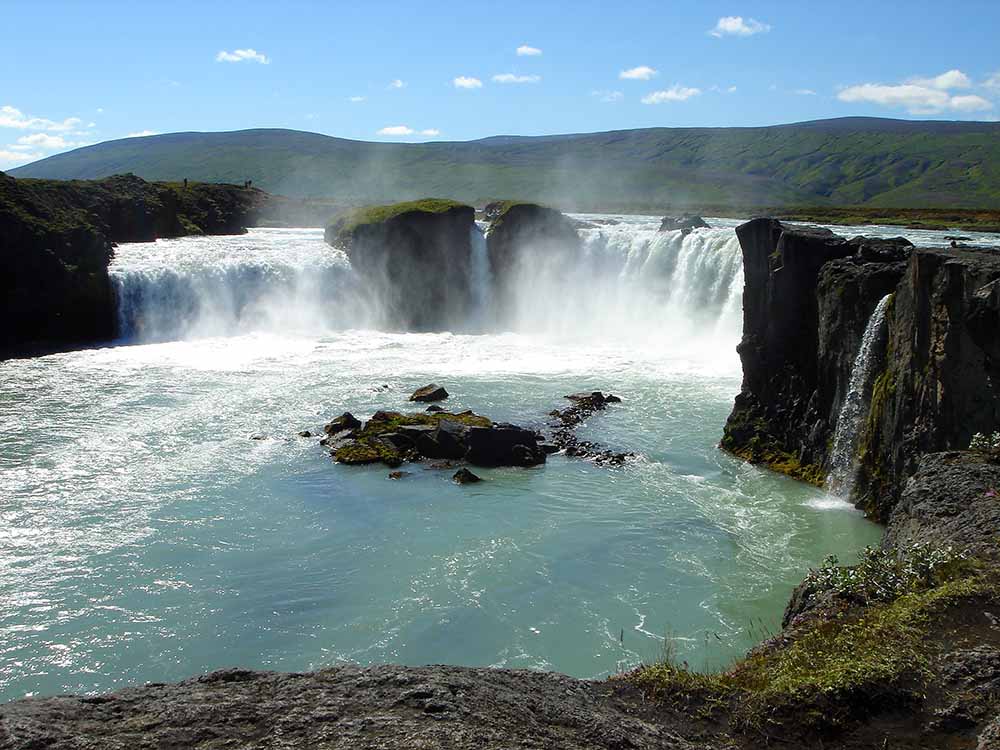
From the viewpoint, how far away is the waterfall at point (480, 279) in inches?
1802

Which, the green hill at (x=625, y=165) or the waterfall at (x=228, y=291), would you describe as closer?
the waterfall at (x=228, y=291)

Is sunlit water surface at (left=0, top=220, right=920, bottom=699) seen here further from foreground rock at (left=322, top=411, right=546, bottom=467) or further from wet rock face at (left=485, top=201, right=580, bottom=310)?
wet rock face at (left=485, top=201, right=580, bottom=310)

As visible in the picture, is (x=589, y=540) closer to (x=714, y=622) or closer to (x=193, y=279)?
(x=714, y=622)

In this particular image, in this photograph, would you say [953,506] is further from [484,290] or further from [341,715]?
[484,290]

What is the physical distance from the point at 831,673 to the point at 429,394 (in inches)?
850

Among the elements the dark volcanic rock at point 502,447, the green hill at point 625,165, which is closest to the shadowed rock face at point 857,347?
the dark volcanic rock at point 502,447

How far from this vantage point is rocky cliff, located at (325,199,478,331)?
4481 centimetres

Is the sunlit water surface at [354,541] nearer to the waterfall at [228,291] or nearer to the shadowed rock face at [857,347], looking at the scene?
the shadowed rock face at [857,347]

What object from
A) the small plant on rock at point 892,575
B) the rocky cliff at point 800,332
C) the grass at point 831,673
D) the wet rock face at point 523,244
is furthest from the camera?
the wet rock face at point 523,244

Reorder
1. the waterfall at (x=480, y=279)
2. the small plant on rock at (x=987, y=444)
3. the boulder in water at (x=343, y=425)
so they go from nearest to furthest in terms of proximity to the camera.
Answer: the small plant on rock at (x=987, y=444)
the boulder in water at (x=343, y=425)
the waterfall at (x=480, y=279)

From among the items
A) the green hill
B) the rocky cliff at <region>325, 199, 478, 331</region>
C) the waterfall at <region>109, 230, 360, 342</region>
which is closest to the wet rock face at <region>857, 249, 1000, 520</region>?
the rocky cliff at <region>325, 199, 478, 331</region>

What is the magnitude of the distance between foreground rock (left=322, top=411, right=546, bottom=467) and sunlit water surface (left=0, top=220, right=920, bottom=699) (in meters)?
0.66

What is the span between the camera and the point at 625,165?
159 m

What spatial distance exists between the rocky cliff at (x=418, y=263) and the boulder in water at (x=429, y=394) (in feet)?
55.4
